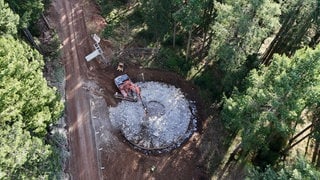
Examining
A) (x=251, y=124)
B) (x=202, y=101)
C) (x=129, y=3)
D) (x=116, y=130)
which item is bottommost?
(x=202, y=101)

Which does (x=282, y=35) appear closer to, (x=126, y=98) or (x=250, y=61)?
(x=250, y=61)

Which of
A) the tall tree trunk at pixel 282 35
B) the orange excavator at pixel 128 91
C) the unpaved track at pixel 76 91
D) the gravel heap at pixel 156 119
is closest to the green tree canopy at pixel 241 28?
the tall tree trunk at pixel 282 35

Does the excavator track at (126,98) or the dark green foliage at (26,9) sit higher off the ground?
the dark green foliage at (26,9)

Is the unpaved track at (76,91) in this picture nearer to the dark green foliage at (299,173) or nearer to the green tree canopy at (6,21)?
the green tree canopy at (6,21)

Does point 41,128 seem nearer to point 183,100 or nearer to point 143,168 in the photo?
point 143,168

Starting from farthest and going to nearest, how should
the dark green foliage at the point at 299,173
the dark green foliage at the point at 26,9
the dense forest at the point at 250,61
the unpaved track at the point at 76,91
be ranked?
the unpaved track at the point at 76,91
the dark green foliage at the point at 26,9
the dense forest at the point at 250,61
the dark green foliage at the point at 299,173

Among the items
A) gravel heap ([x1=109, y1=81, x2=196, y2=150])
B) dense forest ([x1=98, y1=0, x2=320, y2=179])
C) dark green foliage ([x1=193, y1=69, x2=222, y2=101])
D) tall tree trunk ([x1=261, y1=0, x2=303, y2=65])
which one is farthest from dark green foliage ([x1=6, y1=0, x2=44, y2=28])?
tall tree trunk ([x1=261, y1=0, x2=303, y2=65])

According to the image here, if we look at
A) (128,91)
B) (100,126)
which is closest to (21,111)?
(100,126)

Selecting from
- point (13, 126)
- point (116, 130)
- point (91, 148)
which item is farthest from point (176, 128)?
point (13, 126)
